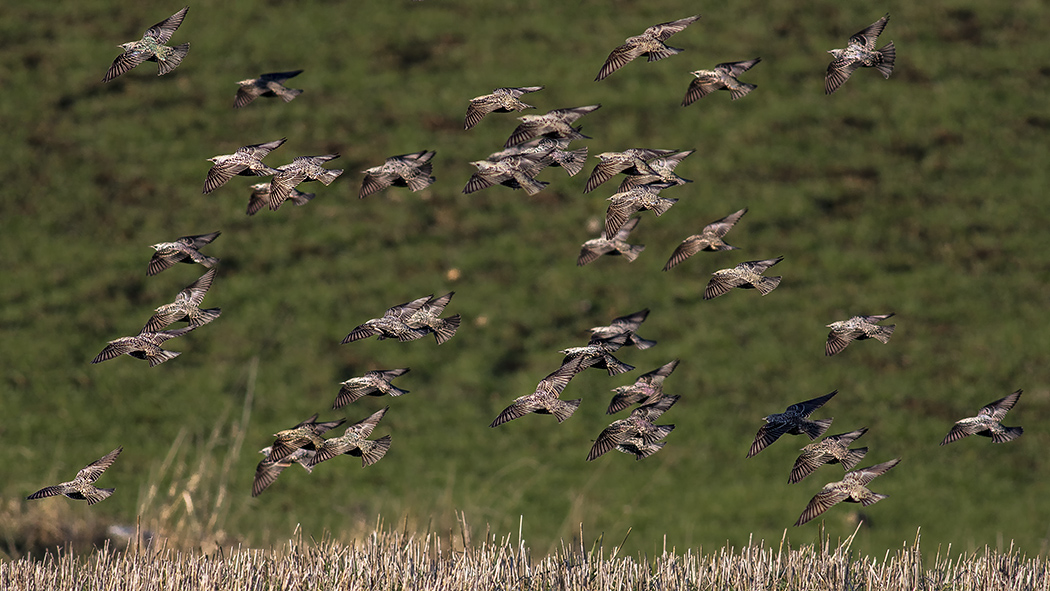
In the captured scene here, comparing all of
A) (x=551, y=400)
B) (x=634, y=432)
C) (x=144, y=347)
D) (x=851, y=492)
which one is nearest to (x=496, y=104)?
(x=551, y=400)

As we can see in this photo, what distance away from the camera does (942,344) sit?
1209 centimetres

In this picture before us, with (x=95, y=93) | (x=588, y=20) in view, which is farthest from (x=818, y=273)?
(x=95, y=93)

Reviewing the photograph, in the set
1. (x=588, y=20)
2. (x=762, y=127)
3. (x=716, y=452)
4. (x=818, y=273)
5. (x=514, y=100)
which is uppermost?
(x=514, y=100)

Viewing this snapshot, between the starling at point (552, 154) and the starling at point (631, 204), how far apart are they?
24 cm

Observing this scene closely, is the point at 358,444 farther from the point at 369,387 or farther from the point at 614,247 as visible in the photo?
the point at 614,247

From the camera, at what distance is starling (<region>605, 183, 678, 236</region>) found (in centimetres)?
476

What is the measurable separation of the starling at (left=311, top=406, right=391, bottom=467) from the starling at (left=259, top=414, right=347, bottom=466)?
0.19ft

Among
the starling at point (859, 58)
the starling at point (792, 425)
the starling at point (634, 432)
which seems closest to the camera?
the starling at point (792, 425)

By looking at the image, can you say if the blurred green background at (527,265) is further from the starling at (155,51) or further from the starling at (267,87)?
the starling at (155,51)

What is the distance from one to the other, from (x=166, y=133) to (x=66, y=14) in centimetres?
326

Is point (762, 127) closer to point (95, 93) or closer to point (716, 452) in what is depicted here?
point (716, 452)

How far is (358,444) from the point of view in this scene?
4.88 meters

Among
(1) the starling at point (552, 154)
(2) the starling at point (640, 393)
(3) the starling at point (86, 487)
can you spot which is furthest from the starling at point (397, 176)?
(3) the starling at point (86, 487)

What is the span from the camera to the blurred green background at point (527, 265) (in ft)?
34.2
